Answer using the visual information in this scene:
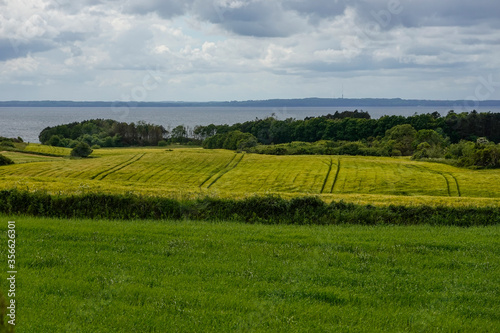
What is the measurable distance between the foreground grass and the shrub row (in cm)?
419

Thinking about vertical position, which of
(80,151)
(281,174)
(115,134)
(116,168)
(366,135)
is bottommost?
(116,168)

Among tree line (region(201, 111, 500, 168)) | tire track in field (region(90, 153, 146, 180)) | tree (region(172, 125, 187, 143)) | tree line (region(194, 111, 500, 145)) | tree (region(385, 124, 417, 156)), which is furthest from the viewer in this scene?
tree (region(172, 125, 187, 143))

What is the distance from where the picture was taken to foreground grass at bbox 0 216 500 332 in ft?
26.0

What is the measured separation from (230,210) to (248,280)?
9.90 m

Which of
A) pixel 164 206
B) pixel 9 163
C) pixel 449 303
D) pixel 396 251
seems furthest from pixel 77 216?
pixel 9 163

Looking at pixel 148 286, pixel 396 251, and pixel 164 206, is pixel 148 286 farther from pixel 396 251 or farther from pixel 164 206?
pixel 164 206

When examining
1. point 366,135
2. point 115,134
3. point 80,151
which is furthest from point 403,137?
point 115,134

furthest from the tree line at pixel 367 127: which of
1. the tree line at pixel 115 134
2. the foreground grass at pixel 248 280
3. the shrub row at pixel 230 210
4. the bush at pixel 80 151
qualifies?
the foreground grass at pixel 248 280

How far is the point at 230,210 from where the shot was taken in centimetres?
1983

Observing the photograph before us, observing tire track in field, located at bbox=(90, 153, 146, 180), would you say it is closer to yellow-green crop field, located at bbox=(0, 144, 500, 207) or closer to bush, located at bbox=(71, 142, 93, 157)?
yellow-green crop field, located at bbox=(0, 144, 500, 207)

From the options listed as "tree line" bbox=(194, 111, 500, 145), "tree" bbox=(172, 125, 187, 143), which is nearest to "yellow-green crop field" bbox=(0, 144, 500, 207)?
"tree line" bbox=(194, 111, 500, 145)

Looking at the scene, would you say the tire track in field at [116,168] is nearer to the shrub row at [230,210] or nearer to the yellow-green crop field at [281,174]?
the yellow-green crop field at [281,174]

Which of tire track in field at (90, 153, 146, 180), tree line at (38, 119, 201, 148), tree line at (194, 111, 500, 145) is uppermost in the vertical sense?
tree line at (194, 111, 500, 145)

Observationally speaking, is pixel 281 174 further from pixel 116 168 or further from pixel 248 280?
pixel 248 280
